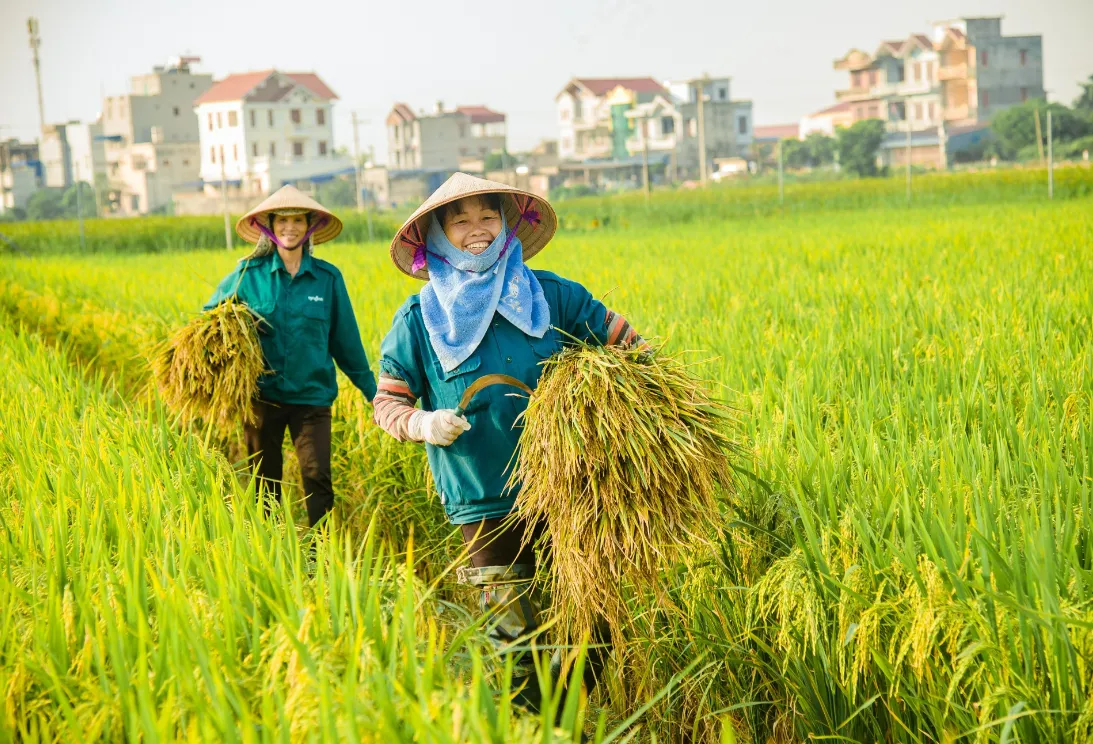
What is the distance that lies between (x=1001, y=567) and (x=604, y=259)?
9360mm

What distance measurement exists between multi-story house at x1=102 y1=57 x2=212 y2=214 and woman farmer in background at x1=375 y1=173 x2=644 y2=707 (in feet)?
181

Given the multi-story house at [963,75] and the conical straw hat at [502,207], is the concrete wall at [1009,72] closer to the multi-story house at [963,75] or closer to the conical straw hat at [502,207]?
the multi-story house at [963,75]

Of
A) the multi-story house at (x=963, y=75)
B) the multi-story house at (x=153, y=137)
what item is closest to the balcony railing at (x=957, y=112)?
the multi-story house at (x=963, y=75)

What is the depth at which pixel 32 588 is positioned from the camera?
216cm

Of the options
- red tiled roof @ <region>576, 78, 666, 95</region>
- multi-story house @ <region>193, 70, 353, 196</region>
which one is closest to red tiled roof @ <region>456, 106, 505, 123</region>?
red tiled roof @ <region>576, 78, 666, 95</region>

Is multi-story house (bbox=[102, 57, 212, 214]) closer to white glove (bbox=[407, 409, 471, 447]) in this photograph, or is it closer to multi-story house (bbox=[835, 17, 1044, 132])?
multi-story house (bbox=[835, 17, 1044, 132])

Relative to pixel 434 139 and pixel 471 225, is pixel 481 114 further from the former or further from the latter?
pixel 471 225

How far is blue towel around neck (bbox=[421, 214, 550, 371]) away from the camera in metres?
2.71

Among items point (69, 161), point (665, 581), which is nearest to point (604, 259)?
point (665, 581)

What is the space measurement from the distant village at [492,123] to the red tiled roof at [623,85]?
0.11 meters

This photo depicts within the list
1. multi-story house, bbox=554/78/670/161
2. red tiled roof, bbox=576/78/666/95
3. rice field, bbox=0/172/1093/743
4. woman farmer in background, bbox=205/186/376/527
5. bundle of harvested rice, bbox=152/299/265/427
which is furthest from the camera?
red tiled roof, bbox=576/78/666/95

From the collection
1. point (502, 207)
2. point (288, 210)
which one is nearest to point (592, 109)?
point (288, 210)

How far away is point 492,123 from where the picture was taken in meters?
65.5

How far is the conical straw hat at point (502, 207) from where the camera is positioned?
9.06 ft
